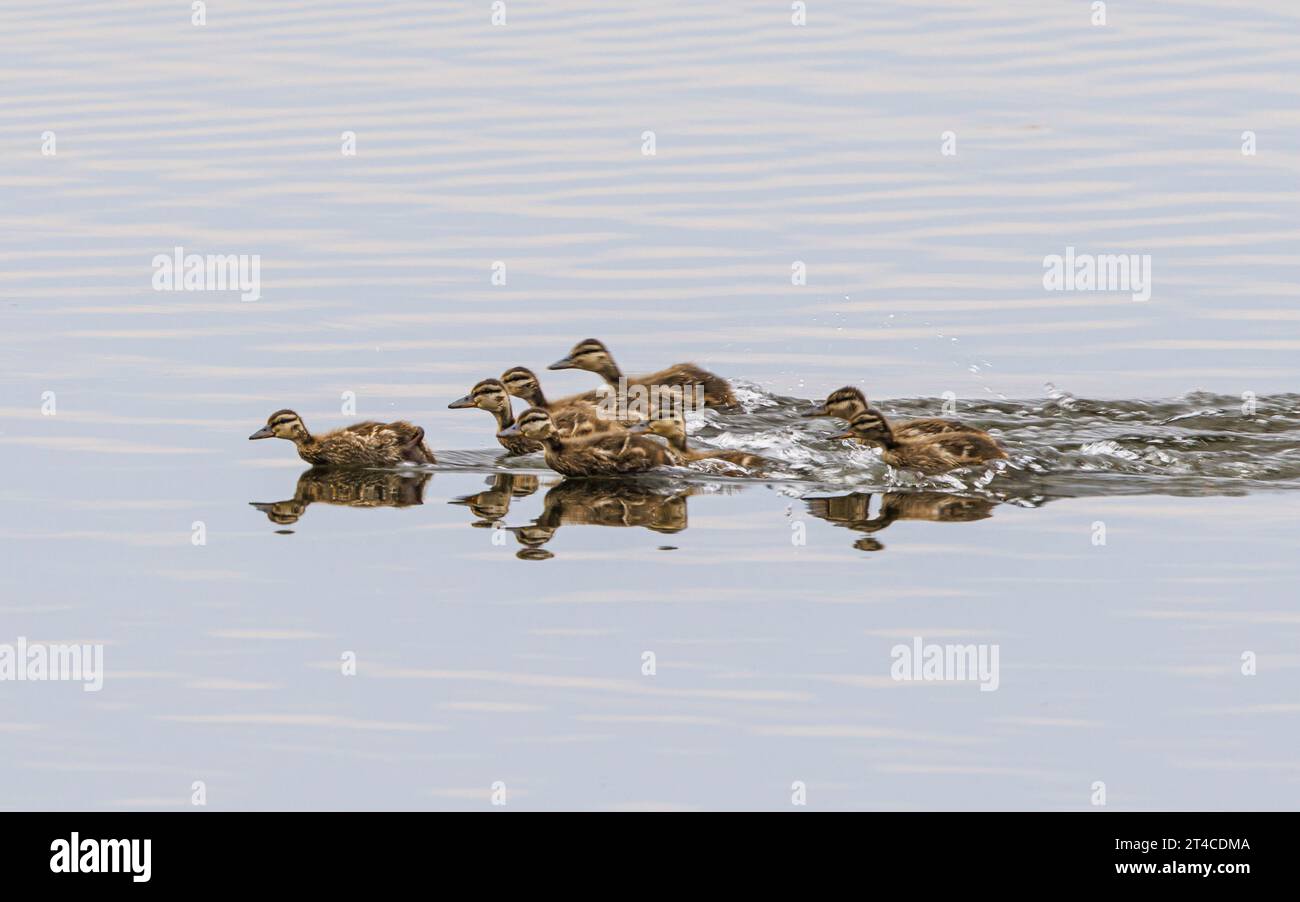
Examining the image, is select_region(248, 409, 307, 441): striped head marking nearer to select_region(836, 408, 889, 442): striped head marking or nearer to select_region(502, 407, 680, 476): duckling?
select_region(502, 407, 680, 476): duckling

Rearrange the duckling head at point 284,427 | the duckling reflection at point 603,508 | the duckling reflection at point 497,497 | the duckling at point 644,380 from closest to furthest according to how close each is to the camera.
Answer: the duckling reflection at point 603,508 → the duckling reflection at point 497,497 → the duckling head at point 284,427 → the duckling at point 644,380

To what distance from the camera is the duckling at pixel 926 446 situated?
→ 16375mm

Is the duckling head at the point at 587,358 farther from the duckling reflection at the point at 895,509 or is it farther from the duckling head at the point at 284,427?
the duckling reflection at the point at 895,509

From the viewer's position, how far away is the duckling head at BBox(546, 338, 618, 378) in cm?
1902

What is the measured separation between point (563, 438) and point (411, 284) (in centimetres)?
518

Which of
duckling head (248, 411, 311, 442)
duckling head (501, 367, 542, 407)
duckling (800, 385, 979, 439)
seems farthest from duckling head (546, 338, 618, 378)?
duckling head (248, 411, 311, 442)

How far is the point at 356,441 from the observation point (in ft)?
55.4

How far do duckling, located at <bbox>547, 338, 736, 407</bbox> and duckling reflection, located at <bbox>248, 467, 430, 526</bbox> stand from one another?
2.58 metres

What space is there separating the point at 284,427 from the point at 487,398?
1.56m

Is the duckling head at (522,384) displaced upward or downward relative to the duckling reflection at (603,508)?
upward

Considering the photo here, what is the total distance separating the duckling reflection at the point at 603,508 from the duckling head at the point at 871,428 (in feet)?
4.28

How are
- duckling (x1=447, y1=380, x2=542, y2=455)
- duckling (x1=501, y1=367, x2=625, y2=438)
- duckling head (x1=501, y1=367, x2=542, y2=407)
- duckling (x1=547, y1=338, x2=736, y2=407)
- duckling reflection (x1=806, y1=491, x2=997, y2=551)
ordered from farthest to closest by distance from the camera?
duckling (x1=547, y1=338, x2=736, y2=407) → duckling head (x1=501, y1=367, x2=542, y2=407) → duckling (x1=447, y1=380, x2=542, y2=455) → duckling (x1=501, y1=367, x2=625, y2=438) → duckling reflection (x1=806, y1=491, x2=997, y2=551)

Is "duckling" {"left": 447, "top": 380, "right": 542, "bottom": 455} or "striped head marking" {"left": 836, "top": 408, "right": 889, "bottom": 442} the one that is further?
"duckling" {"left": 447, "top": 380, "right": 542, "bottom": 455}

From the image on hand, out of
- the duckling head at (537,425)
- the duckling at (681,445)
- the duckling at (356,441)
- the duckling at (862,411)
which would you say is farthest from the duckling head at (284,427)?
the duckling at (862,411)
